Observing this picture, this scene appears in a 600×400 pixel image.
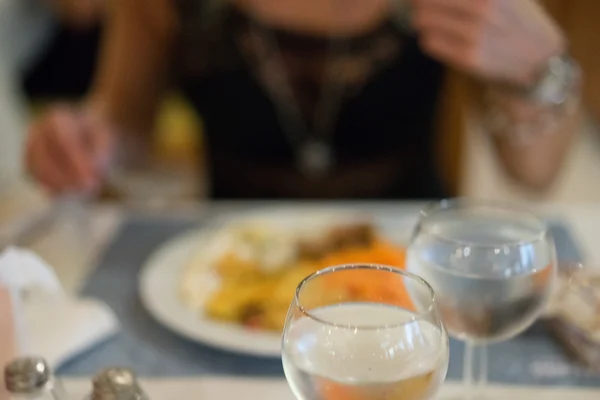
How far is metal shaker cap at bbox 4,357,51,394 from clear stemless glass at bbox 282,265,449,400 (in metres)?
0.17

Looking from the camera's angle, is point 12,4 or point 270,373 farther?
point 12,4

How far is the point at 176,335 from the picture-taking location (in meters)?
0.72

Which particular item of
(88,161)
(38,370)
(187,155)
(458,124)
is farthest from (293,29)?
(187,155)

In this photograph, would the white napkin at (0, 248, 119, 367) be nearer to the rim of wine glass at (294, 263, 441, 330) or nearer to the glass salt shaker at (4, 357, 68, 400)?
the glass salt shaker at (4, 357, 68, 400)

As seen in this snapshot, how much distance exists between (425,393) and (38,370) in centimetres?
25

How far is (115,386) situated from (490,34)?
0.54m

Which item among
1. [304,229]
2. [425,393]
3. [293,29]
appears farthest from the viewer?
[293,29]

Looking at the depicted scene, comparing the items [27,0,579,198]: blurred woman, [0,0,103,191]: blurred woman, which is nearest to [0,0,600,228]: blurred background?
[0,0,103,191]: blurred woman

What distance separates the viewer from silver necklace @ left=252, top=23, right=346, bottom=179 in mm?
1267

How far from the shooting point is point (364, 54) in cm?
126

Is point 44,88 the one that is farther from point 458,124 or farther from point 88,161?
point 88,161

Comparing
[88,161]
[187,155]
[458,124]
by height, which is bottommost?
[187,155]

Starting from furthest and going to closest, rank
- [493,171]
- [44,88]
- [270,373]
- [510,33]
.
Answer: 1. [44,88]
2. [493,171]
3. [510,33]
4. [270,373]

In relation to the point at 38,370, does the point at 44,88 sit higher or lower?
lower
